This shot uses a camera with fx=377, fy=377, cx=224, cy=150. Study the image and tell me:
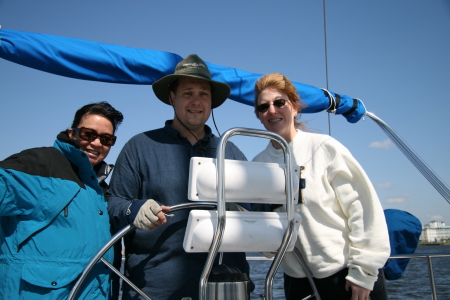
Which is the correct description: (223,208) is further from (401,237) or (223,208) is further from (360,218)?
(401,237)

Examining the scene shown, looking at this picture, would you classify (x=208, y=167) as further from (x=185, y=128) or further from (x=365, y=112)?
(x=365, y=112)

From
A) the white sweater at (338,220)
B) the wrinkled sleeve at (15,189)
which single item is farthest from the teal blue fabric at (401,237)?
the wrinkled sleeve at (15,189)

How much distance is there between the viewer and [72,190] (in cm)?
166

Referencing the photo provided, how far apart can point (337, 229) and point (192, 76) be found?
3.45 feet

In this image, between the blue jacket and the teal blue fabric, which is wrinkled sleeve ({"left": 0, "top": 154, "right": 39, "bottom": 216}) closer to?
the blue jacket

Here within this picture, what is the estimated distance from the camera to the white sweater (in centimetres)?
172

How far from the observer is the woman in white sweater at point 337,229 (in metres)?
1.71

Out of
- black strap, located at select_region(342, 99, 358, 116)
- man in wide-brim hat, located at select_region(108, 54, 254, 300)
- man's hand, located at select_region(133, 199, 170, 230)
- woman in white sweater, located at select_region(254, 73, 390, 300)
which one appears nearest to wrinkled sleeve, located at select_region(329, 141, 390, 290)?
woman in white sweater, located at select_region(254, 73, 390, 300)

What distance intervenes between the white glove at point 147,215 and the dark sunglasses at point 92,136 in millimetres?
860

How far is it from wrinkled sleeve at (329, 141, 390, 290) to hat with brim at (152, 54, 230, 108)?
721 millimetres

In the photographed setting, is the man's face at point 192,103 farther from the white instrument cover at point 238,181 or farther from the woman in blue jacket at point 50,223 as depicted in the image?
the white instrument cover at point 238,181

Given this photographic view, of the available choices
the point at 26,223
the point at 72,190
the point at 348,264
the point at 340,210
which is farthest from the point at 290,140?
the point at 26,223

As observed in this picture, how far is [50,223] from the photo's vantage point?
Answer: 1.59 m

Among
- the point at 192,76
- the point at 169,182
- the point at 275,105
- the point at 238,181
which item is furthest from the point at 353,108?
the point at 238,181
